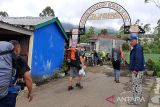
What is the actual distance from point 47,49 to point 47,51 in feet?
0.32

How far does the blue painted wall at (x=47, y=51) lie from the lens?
13438 mm

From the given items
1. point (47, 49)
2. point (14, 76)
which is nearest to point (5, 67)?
point (14, 76)

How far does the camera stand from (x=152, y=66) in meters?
19.0

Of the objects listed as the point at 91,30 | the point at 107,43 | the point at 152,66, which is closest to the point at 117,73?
the point at 152,66

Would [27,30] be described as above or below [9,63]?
above

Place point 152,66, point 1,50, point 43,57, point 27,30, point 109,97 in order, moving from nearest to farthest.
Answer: point 1,50
point 109,97
point 27,30
point 43,57
point 152,66

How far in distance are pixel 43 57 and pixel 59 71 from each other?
6.85ft

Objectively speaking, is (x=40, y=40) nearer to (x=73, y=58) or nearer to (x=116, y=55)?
(x=73, y=58)

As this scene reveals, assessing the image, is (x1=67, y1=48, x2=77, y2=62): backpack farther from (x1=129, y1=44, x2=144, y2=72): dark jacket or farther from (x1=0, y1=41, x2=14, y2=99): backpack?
(x1=0, y1=41, x2=14, y2=99): backpack

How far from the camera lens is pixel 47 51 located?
14.7 meters

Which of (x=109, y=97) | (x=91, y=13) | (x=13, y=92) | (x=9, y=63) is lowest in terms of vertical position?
(x=109, y=97)

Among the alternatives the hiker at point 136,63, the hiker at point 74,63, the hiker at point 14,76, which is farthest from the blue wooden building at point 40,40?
the hiker at point 14,76

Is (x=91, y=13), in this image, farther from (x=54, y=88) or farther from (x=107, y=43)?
(x=107, y=43)

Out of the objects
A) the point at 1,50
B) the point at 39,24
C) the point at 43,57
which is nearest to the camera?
the point at 1,50
